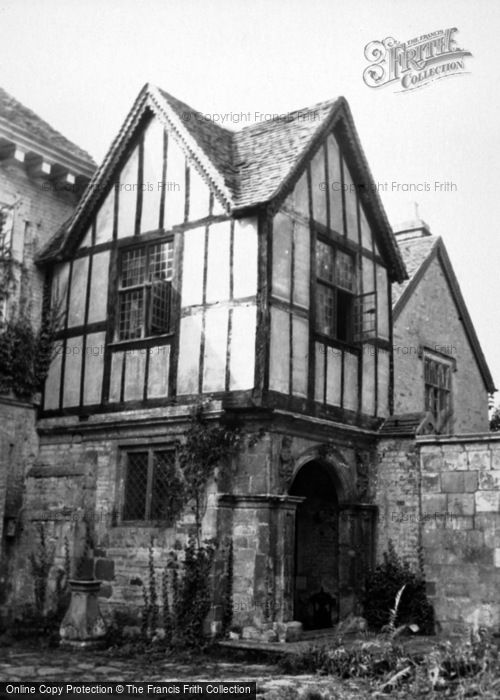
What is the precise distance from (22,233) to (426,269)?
9.22m

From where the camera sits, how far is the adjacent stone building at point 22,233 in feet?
46.2

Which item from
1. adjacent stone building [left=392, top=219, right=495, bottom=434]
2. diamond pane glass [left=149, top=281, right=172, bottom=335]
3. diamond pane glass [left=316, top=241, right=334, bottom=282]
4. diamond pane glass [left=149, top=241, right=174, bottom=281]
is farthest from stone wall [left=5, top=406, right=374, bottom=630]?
adjacent stone building [left=392, top=219, right=495, bottom=434]

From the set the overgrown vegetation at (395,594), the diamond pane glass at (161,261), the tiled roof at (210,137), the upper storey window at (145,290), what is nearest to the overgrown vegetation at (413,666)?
the overgrown vegetation at (395,594)

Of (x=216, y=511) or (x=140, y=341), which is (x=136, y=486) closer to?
(x=216, y=511)

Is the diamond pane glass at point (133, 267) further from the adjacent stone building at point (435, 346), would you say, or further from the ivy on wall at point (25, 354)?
the adjacent stone building at point (435, 346)

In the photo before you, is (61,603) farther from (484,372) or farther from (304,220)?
(484,372)

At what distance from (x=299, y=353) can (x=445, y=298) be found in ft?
26.9

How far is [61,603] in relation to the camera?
13.4 m

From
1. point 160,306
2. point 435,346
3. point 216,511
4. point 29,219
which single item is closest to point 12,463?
point 160,306

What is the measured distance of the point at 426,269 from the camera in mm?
19453

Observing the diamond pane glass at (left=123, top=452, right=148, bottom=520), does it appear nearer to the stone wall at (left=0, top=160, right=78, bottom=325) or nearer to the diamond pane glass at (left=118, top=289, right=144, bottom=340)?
the diamond pane glass at (left=118, top=289, right=144, bottom=340)

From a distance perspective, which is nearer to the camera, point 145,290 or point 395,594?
point 395,594

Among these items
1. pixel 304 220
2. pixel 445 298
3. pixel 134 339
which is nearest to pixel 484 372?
Result: pixel 445 298

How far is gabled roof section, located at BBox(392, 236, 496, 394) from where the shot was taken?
18.6 meters
